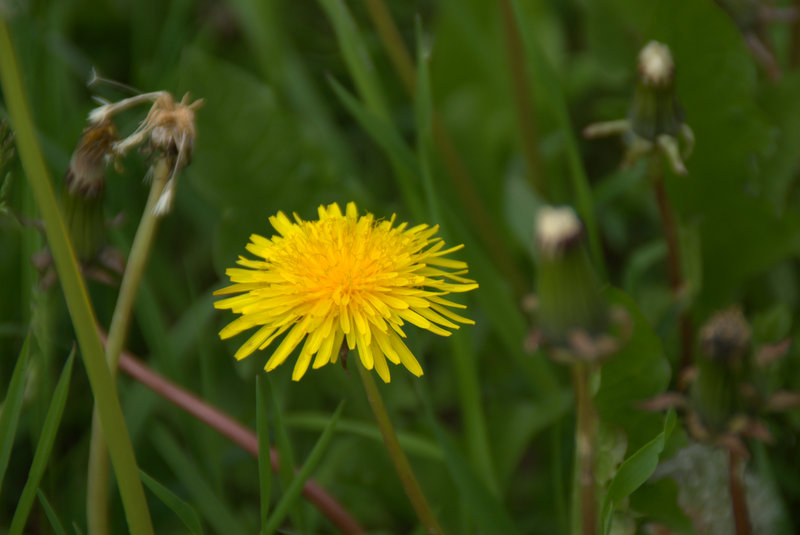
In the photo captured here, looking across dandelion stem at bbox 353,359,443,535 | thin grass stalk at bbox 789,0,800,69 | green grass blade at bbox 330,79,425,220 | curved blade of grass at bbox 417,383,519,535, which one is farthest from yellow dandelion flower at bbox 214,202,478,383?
thin grass stalk at bbox 789,0,800,69

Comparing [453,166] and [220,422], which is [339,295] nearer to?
[220,422]

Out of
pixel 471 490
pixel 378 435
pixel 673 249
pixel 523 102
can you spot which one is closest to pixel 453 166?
pixel 523 102

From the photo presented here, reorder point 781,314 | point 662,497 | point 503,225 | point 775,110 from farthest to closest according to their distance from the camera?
1. point 503,225
2. point 775,110
3. point 781,314
4. point 662,497

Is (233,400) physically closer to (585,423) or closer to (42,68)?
(42,68)

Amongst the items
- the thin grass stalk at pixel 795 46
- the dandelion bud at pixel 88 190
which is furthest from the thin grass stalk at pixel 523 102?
the dandelion bud at pixel 88 190

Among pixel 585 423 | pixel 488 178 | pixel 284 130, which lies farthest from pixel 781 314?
pixel 284 130

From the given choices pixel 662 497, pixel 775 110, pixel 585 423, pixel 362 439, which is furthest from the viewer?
pixel 775 110

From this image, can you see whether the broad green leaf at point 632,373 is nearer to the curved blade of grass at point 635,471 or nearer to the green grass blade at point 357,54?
the curved blade of grass at point 635,471

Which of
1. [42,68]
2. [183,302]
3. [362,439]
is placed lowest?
[362,439]
